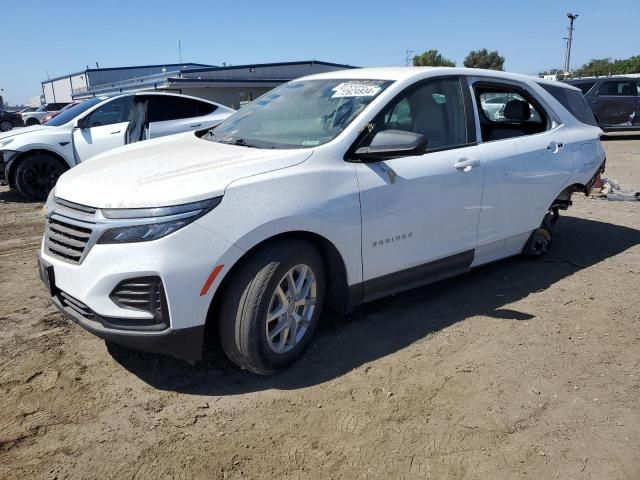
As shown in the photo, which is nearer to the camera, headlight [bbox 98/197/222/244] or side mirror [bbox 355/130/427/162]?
headlight [bbox 98/197/222/244]

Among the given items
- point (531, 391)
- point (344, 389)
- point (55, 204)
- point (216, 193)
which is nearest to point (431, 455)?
point (344, 389)

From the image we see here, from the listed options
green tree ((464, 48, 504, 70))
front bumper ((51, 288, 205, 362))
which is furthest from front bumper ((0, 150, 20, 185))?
green tree ((464, 48, 504, 70))

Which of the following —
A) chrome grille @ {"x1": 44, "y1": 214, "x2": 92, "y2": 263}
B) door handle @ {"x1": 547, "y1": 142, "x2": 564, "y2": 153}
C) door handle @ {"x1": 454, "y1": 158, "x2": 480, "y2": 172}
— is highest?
door handle @ {"x1": 547, "y1": 142, "x2": 564, "y2": 153}

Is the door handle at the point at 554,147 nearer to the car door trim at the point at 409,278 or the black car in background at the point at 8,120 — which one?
the car door trim at the point at 409,278

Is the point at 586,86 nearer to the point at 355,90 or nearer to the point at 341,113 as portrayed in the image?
the point at 355,90

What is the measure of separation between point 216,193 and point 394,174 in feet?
4.13

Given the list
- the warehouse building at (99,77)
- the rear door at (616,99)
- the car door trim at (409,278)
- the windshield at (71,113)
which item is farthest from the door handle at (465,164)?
the warehouse building at (99,77)

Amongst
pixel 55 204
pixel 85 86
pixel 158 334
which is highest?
pixel 85 86

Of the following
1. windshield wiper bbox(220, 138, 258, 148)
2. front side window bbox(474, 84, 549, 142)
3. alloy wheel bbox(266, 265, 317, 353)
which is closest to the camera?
alloy wheel bbox(266, 265, 317, 353)

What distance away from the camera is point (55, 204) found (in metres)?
3.08

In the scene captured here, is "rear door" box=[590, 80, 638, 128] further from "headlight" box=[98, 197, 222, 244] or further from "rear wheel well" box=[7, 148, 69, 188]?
"headlight" box=[98, 197, 222, 244]

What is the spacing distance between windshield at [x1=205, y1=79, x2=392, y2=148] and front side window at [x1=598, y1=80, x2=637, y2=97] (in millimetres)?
15237

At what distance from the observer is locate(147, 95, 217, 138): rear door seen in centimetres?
864

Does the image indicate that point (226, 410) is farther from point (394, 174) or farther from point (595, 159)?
point (595, 159)
